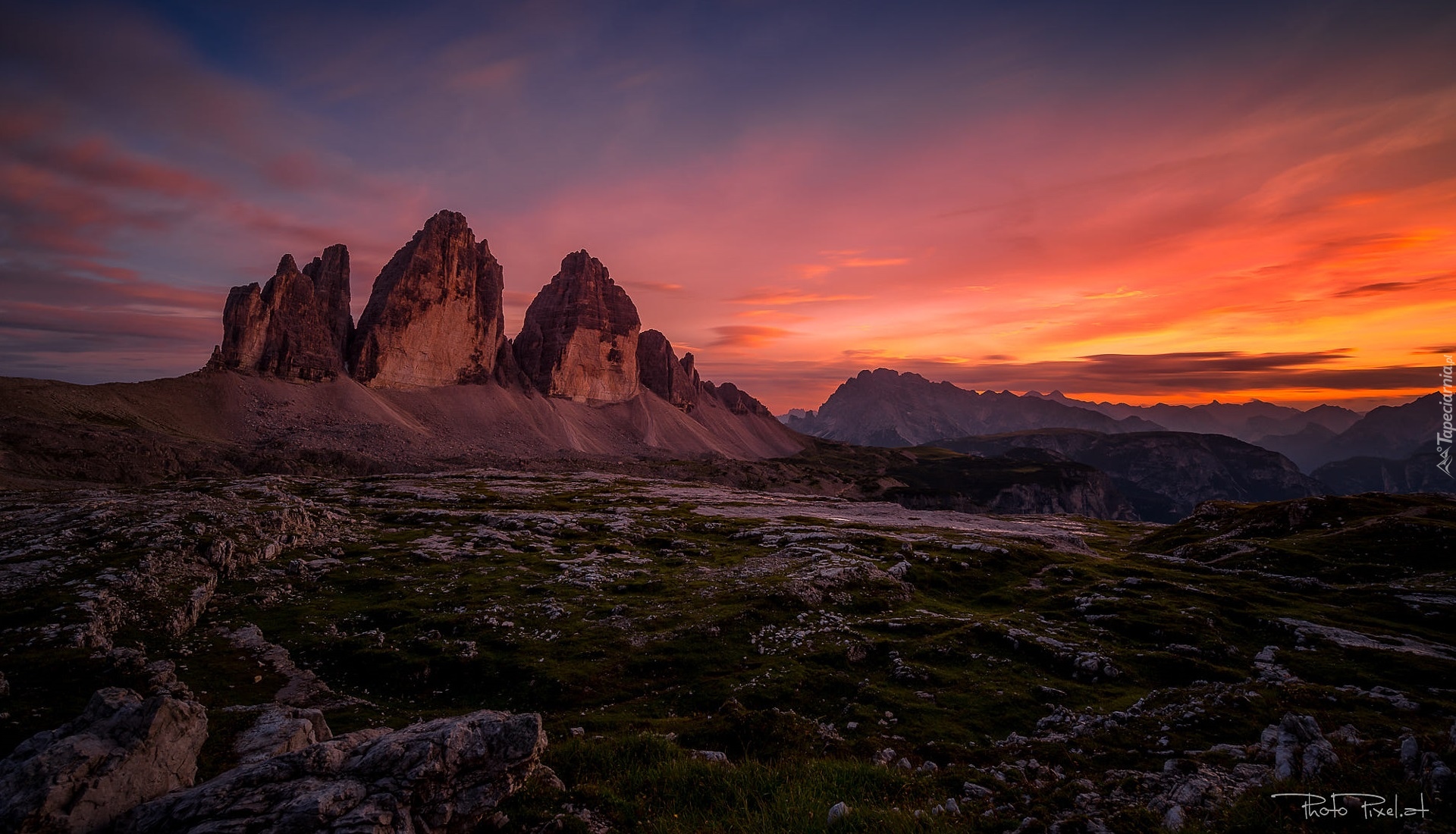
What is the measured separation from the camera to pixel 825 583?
40031 millimetres

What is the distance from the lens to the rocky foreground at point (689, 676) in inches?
451

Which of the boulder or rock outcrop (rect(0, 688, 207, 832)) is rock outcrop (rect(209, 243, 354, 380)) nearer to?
the boulder

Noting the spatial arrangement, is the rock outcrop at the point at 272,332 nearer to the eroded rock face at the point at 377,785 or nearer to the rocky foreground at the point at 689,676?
the rocky foreground at the point at 689,676

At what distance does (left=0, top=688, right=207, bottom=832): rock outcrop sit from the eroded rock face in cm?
99

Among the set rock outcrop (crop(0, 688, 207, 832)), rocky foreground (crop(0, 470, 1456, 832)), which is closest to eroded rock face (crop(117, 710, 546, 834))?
rocky foreground (crop(0, 470, 1456, 832))

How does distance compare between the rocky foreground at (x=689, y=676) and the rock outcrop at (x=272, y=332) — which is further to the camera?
the rock outcrop at (x=272, y=332)

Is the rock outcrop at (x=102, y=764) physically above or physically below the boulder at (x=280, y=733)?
above

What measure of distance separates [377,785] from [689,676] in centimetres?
1712

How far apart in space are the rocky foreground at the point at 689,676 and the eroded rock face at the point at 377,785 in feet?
0.20

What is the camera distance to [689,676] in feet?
87.7

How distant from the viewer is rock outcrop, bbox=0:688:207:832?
33.3 ft

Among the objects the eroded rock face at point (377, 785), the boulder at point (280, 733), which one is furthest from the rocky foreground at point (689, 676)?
the boulder at point (280, 733)

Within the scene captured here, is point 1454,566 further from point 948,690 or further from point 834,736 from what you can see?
point 834,736

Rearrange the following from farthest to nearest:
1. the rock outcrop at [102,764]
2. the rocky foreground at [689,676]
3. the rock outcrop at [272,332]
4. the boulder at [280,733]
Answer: the rock outcrop at [272,332]
the boulder at [280,733]
the rocky foreground at [689,676]
the rock outcrop at [102,764]
